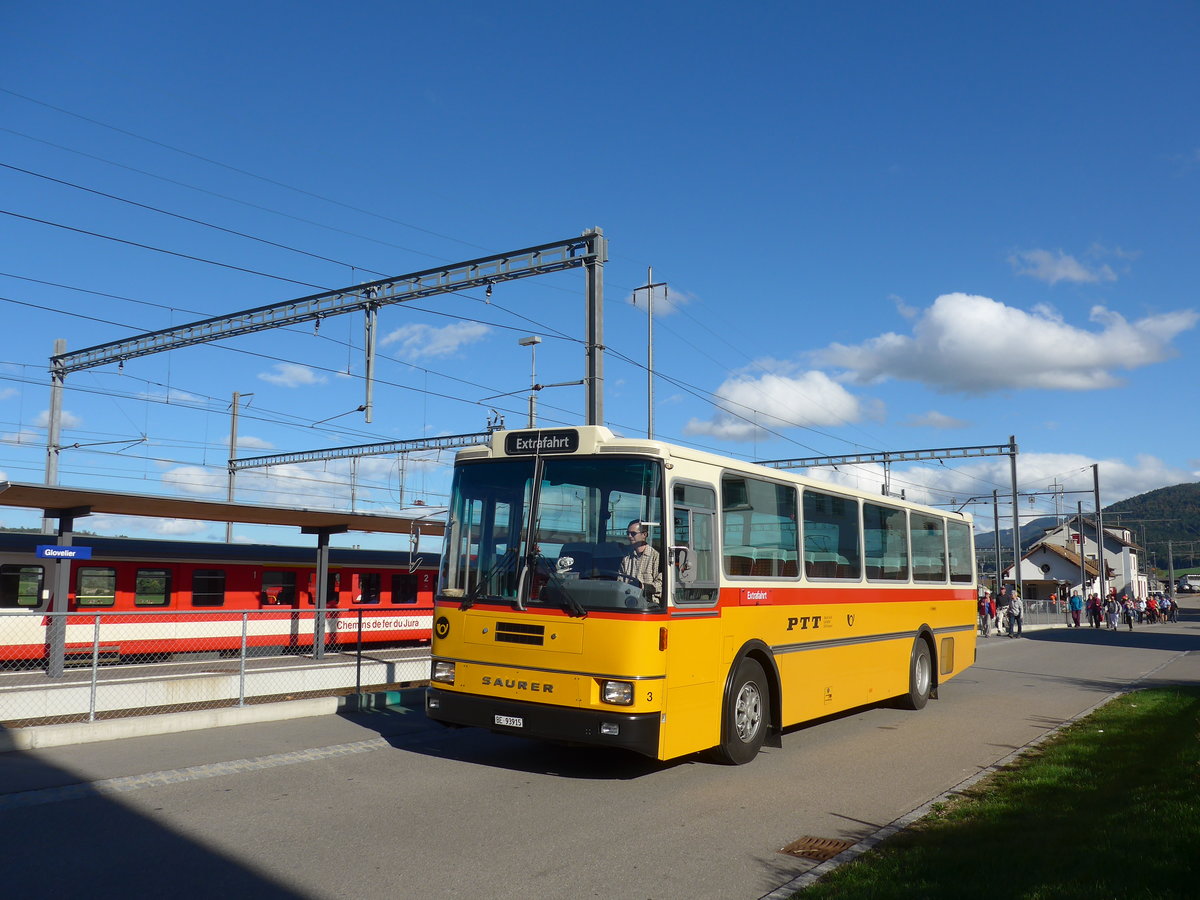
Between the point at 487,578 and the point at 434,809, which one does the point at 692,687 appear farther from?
the point at 434,809

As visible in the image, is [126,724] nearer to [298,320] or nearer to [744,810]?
[744,810]

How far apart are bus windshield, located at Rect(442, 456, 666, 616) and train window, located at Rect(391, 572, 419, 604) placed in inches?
848

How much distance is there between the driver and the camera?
8.08 meters

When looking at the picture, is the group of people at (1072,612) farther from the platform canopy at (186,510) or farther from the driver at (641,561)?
the driver at (641,561)

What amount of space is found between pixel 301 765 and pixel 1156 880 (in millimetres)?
6717

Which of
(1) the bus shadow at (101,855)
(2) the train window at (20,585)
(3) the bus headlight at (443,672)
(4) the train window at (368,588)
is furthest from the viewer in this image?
(4) the train window at (368,588)

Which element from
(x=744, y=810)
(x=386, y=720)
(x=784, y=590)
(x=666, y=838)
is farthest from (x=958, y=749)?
(x=386, y=720)

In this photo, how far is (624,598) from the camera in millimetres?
8031

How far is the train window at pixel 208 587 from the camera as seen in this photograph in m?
24.9

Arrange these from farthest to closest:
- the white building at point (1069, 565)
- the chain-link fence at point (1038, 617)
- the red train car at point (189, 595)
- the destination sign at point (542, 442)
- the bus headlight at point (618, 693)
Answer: the white building at point (1069, 565), the chain-link fence at point (1038, 617), the red train car at point (189, 595), the destination sign at point (542, 442), the bus headlight at point (618, 693)

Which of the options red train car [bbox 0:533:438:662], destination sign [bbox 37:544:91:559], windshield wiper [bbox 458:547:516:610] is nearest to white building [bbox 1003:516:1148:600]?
red train car [bbox 0:533:438:662]

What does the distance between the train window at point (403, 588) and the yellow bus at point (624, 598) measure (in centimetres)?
2137

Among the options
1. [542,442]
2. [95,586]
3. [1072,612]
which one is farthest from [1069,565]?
[542,442]

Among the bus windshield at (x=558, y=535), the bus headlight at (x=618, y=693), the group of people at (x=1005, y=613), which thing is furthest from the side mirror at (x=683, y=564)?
the group of people at (x=1005, y=613)
